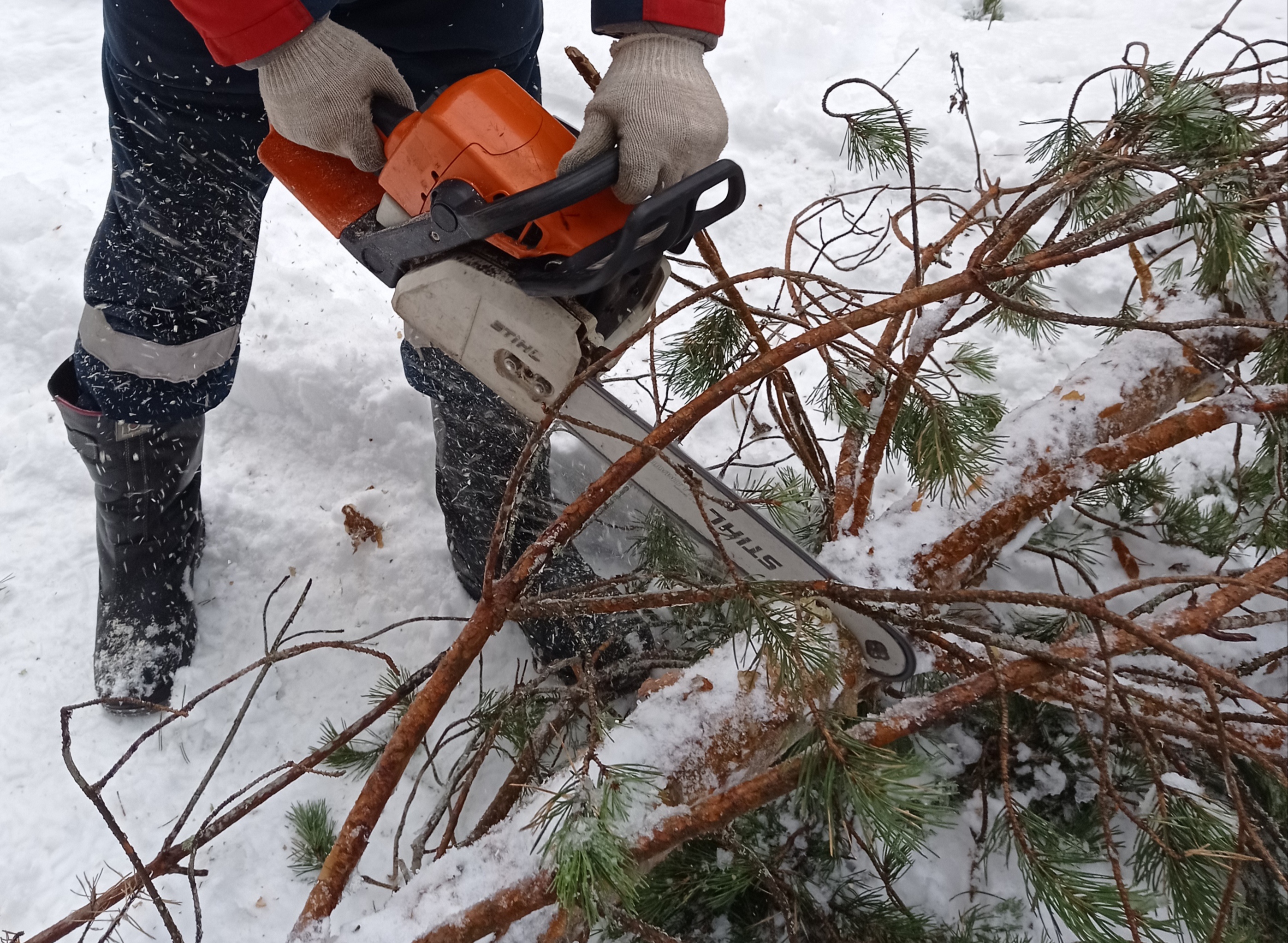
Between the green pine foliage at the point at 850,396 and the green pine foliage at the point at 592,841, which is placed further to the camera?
the green pine foliage at the point at 850,396

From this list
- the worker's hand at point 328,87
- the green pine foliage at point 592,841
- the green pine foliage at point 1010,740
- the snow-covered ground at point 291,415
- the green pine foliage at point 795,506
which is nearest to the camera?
the green pine foliage at point 592,841

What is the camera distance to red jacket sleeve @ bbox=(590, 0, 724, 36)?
1.17 meters

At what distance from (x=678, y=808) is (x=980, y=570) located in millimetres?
699

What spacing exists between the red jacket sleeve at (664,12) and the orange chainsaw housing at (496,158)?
0.60 ft

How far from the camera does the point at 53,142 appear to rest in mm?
2836

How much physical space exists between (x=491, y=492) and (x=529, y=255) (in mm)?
823

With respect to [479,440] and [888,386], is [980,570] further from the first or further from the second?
[479,440]

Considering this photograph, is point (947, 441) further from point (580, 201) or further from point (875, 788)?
point (580, 201)

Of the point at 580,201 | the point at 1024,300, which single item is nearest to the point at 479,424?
the point at 580,201

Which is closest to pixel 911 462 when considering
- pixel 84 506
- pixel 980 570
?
pixel 980 570

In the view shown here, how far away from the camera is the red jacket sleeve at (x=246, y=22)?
39.4 inches

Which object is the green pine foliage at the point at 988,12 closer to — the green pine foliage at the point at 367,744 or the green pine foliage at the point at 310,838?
the green pine foliage at the point at 367,744

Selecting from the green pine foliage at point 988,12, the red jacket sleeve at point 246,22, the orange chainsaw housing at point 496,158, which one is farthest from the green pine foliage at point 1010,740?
the green pine foliage at point 988,12

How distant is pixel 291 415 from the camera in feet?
7.32
